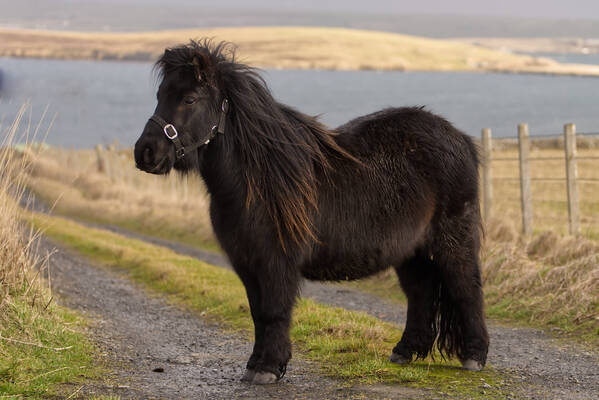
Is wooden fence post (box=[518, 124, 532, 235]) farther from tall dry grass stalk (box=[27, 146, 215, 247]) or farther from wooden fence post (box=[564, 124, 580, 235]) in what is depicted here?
tall dry grass stalk (box=[27, 146, 215, 247])

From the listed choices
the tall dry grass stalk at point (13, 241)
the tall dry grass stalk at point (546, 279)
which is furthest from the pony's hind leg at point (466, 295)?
the tall dry grass stalk at point (13, 241)

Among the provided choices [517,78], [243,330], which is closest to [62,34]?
[517,78]

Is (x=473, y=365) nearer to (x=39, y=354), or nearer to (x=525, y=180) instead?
(x=39, y=354)

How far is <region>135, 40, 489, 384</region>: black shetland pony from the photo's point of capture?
523cm

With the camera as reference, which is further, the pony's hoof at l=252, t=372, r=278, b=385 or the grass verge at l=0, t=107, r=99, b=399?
the pony's hoof at l=252, t=372, r=278, b=385

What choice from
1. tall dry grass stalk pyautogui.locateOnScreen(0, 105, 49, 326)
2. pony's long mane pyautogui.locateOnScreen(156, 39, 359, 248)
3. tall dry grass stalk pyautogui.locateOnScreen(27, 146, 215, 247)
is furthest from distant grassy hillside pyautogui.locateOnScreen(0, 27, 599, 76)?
pony's long mane pyautogui.locateOnScreen(156, 39, 359, 248)

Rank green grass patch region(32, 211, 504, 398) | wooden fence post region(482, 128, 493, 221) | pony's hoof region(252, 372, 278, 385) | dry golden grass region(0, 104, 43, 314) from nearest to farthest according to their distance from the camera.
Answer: pony's hoof region(252, 372, 278, 385) → green grass patch region(32, 211, 504, 398) → dry golden grass region(0, 104, 43, 314) → wooden fence post region(482, 128, 493, 221)

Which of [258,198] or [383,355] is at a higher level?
[258,198]

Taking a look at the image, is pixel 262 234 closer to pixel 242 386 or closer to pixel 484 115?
pixel 242 386

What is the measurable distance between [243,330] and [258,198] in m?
3.03

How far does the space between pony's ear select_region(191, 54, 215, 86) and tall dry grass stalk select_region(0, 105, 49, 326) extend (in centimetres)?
248

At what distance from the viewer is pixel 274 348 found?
5.29 metres

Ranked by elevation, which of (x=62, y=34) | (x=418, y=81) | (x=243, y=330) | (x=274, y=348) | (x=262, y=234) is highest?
(x=62, y=34)

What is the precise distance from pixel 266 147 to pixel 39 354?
2.67m
